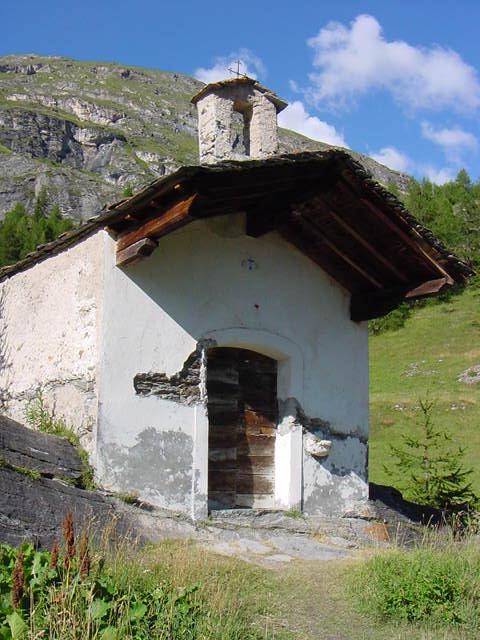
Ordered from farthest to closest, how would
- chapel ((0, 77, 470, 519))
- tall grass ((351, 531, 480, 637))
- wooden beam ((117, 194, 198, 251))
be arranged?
1. chapel ((0, 77, 470, 519))
2. wooden beam ((117, 194, 198, 251))
3. tall grass ((351, 531, 480, 637))

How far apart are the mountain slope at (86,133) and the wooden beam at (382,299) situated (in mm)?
96240

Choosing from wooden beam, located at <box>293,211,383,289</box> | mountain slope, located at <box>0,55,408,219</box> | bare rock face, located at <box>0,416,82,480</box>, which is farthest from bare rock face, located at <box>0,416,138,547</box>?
mountain slope, located at <box>0,55,408,219</box>

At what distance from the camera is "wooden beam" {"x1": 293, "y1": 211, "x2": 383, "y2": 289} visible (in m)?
10.1

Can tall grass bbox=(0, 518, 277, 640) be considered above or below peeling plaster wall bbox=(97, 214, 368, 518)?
below

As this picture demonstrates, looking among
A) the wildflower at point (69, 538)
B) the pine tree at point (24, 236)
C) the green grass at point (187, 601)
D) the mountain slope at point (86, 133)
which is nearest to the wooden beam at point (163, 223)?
the green grass at point (187, 601)

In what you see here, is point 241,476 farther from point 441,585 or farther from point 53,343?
point 441,585

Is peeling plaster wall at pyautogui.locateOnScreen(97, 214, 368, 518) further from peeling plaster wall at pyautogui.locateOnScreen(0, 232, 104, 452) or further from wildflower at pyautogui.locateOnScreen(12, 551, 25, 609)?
wildflower at pyautogui.locateOnScreen(12, 551, 25, 609)

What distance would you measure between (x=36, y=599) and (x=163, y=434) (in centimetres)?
419

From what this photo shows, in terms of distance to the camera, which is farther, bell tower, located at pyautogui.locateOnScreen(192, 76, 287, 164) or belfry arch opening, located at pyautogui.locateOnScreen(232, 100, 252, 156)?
belfry arch opening, located at pyautogui.locateOnScreen(232, 100, 252, 156)

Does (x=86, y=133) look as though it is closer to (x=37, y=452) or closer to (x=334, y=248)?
(x=334, y=248)

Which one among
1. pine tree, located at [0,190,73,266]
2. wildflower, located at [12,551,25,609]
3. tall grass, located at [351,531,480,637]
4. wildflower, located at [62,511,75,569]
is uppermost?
pine tree, located at [0,190,73,266]

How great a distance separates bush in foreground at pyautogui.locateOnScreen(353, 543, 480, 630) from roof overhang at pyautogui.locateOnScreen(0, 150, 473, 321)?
3973mm

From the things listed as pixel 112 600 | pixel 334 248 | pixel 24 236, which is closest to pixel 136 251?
pixel 334 248

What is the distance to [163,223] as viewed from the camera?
8.34 metres
